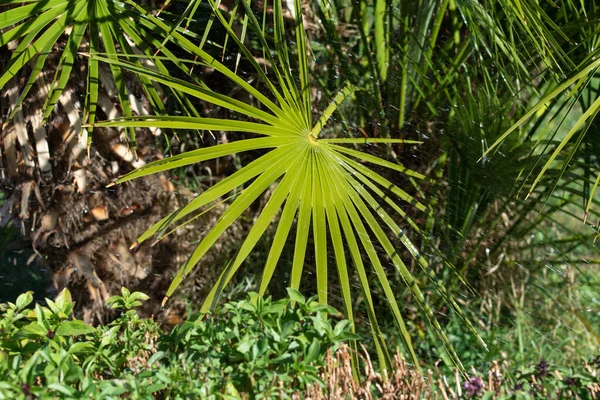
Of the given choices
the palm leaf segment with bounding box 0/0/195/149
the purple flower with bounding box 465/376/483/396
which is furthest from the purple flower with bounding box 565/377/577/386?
the palm leaf segment with bounding box 0/0/195/149

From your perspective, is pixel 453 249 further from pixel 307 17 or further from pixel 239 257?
pixel 239 257

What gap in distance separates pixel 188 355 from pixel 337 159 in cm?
87

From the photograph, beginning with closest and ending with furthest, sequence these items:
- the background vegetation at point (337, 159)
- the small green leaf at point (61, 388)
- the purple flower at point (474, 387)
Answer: the small green leaf at point (61, 388)
the purple flower at point (474, 387)
the background vegetation at point (337, 159)

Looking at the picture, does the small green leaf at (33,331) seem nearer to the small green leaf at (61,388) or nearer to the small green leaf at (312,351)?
the small green leaf at (61,388)

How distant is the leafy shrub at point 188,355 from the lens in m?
1.38

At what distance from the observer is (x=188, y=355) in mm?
1574

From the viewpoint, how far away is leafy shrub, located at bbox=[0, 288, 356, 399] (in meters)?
1.38

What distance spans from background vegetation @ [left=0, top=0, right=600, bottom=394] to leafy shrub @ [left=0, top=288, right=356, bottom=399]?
40 cm

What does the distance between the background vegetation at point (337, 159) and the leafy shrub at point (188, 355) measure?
0.40 meters

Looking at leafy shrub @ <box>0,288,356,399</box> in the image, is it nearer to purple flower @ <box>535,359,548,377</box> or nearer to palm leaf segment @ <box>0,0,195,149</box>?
purple flower @ <box>535,359,548,377</box>

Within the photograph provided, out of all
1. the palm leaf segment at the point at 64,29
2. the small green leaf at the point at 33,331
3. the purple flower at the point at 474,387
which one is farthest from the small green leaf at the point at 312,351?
the palm leaf segment at the point at 64,29

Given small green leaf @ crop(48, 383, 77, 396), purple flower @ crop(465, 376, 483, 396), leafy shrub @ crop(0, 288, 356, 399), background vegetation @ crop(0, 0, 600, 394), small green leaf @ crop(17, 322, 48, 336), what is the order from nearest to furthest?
1. small green leaf @ crop(48, 383, 77, 396)
2. leafy shrub @ crop(0, 288, 356, 399)
3. small green leaf @ crop(17, 322, 48, 336)
4. purple flower @ crop(465, 376, 483, 396)
5. background vegetation @ crop(0, 0, 600, 394)

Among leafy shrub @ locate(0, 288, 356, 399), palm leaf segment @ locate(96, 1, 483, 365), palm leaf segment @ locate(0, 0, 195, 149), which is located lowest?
leafy shrub @ locate(0, 288, 356, 399)

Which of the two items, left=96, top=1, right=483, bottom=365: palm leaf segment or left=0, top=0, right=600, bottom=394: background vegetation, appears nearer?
left=96, top=1, right=483, bottom=365: palm leaf segment
